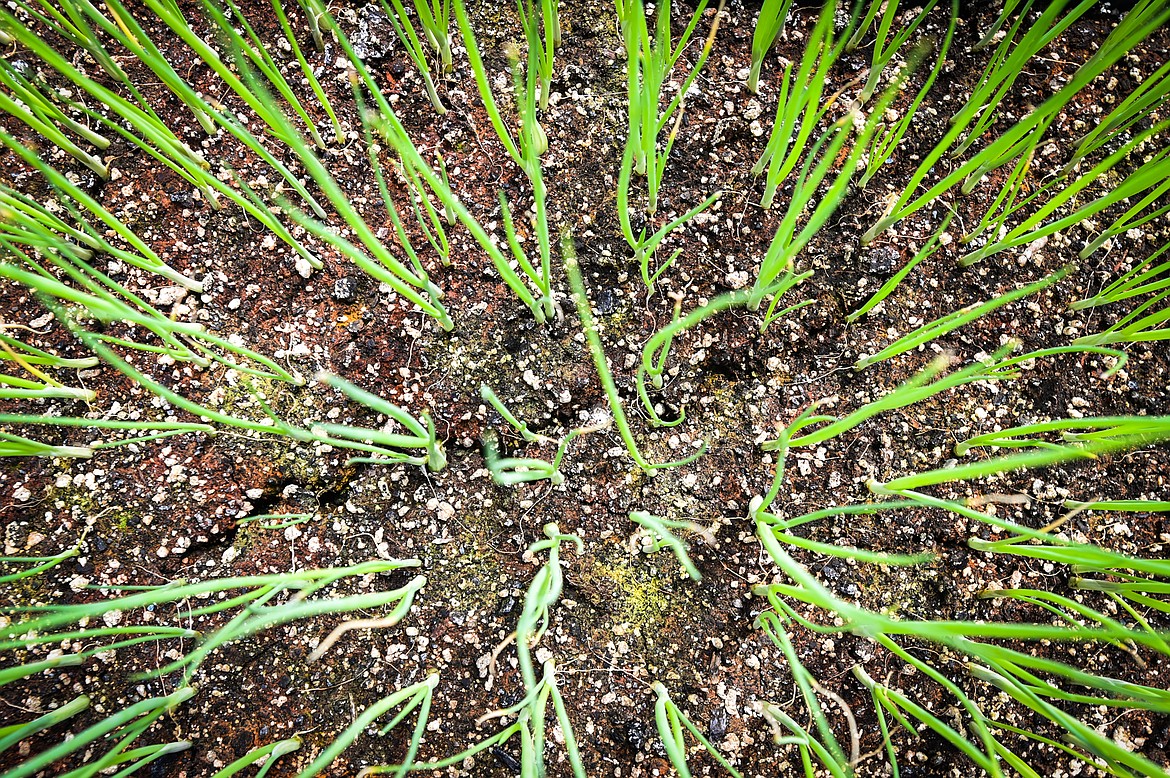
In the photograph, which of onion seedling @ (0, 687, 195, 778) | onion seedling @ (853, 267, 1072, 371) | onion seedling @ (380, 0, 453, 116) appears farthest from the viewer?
onion seedling @ (380, 0, 453, 116)

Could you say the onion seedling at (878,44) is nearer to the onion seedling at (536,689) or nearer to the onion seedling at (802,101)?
the onion seedling at (802,101)

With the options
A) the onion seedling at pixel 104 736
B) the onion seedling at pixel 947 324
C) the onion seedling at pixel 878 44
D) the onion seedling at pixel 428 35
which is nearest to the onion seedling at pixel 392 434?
the onion seedling at pixel 104 736

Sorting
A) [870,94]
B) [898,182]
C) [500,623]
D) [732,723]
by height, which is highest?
[870,94]

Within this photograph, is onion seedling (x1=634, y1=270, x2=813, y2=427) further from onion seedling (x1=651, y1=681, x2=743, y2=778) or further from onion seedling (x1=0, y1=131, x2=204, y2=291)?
onion seedling (x1=0, y1=131, x2=204, y2=291)

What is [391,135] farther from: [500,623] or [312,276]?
[500,623]

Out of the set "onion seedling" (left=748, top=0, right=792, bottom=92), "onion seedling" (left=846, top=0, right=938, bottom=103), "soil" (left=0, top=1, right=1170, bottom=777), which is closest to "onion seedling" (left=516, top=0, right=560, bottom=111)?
"soil" (left=0, top=1, right=1170, bottom=777)

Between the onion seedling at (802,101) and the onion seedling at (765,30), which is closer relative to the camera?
the onion seedling at (802,101)

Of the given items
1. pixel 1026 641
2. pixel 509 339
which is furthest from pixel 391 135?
pixel 1026 641

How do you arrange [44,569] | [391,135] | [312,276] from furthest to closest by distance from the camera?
[312,276]
[44,569]
[391,135]
